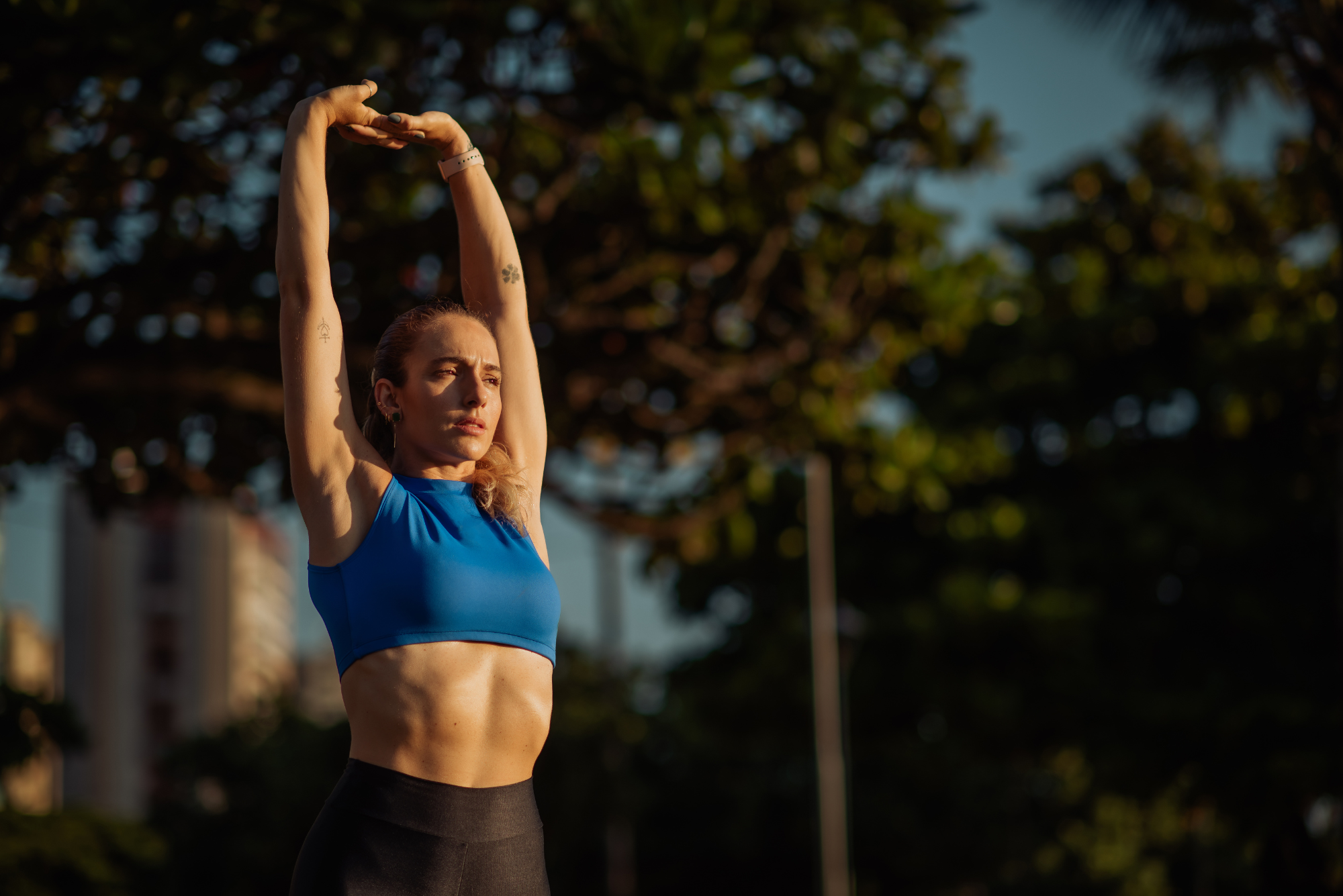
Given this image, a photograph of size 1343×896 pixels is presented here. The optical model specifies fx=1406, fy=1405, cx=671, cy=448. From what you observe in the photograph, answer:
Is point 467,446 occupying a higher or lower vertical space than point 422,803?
higher

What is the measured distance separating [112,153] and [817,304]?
4.00 meters

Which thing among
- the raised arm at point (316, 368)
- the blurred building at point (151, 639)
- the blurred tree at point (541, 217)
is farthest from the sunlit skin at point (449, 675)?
the blurred building at point (151, 639)

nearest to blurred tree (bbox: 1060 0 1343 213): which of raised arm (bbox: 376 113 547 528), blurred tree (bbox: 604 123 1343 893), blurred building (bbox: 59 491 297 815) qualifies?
blurred tree (bbox: 604 123 1343 893)

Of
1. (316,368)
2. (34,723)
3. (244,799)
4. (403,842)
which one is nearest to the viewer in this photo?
(403,842)

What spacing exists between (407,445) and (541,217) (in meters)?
4.69

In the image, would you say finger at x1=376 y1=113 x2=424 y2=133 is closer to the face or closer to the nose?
the face

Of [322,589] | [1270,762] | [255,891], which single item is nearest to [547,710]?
[322,589]

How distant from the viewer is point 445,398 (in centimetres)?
277

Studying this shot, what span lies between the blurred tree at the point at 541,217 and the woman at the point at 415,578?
2.97 metres

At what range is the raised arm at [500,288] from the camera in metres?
3.04

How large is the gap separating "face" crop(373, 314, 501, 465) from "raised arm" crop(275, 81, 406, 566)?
10 cm

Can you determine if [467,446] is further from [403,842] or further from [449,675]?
[403,842]

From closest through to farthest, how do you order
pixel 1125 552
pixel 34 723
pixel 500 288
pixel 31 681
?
pixel 500 288 → pixel 34 723 → pixel 31 681 → pixel 1125 552

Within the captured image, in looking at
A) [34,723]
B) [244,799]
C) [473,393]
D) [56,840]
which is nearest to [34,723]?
[34,723]
